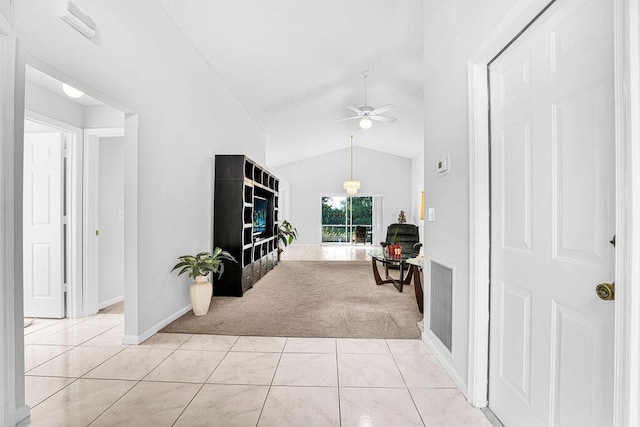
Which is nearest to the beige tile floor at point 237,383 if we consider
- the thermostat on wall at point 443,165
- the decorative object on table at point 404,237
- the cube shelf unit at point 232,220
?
the cube shelf unit at point 232,220

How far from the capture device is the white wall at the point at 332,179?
1113 cm

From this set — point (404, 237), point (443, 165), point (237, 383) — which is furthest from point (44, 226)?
point (404, 237)

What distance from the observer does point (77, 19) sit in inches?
79.2

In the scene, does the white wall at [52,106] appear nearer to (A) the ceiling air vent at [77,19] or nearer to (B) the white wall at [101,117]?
(B) the white wall at [101,117]

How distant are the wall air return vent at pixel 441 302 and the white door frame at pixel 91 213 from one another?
11.5 feet

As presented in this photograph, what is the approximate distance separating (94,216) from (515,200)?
3.98 meters

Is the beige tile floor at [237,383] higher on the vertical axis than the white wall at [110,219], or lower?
lower

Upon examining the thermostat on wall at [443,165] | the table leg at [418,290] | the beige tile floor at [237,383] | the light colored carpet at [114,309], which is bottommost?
the light colored carpet at [114,309]

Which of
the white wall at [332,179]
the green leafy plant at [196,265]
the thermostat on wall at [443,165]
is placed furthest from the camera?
the white wall at [332,179]

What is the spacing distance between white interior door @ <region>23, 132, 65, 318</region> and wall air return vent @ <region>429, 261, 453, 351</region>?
3690 millimetres

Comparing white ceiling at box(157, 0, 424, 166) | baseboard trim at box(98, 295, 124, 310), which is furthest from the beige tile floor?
white ceiling at box(157, 0, 424, 166)

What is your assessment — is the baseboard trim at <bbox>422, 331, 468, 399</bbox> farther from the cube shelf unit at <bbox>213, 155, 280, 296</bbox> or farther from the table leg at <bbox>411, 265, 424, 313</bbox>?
the cube shelf unit at <bbox>213, 155, 280, 296</bbox>

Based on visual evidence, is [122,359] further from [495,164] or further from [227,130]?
[227,130]

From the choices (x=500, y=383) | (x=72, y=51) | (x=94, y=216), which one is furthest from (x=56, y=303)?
(x=500, y=383)
